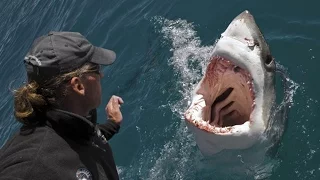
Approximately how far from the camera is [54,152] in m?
2.82

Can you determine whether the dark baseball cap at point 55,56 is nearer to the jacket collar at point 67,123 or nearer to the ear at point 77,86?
the ear at point 77,86

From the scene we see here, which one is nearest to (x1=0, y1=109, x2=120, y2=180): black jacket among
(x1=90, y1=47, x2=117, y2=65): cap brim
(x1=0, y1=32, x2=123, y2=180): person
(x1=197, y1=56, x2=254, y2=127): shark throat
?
(x1=0, y1=32, x2=123, y2=180): person

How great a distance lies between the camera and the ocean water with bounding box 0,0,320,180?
4.65 m

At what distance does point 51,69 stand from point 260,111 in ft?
5.93

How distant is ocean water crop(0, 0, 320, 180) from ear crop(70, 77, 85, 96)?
3.36ft

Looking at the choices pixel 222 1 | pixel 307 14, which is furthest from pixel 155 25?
pixel 307 14

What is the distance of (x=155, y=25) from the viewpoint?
291 inches

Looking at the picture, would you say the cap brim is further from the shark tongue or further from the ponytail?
the shark tongue

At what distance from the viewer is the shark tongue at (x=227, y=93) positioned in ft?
13.9

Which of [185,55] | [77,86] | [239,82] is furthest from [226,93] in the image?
[77,86]

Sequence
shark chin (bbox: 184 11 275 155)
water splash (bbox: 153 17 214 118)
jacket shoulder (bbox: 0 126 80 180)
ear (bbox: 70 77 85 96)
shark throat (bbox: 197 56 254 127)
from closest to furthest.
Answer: jacket shoulder (bbox: 0 126 80 180) < ear (bbox: 70 77 85 96) < shark chin (bbox: 184 11 275 155) < shark throat (bbox: 197 56 254 127) < water splash (bbox: 153 17 214 118)

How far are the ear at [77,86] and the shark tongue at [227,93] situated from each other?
1506mm

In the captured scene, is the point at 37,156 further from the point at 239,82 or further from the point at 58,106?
the point at 239,82

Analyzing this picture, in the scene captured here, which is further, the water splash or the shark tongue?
the water splash
